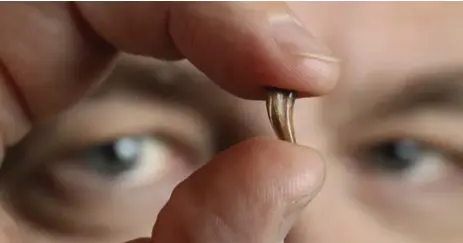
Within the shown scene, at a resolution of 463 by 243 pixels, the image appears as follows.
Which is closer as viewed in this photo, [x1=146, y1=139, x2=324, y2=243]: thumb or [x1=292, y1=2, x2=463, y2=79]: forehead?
[x1=146, y1=139, x2=324, y2=243]: thumb

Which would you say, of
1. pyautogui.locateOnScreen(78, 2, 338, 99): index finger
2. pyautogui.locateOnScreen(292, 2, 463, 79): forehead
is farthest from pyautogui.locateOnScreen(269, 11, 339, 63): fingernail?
pyautogui.locateOnScreen(292, 2, 463, 79): forehead

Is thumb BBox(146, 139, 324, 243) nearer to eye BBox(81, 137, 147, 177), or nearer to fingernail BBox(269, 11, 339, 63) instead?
fingernail BBox(269, 11, 339, 63)

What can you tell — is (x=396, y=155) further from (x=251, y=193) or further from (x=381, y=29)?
(x=251, y=193)

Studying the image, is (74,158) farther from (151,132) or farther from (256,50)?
(256,50)

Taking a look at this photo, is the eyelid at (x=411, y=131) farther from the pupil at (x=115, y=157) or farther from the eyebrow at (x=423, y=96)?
the pupil at (x=115, y=157)

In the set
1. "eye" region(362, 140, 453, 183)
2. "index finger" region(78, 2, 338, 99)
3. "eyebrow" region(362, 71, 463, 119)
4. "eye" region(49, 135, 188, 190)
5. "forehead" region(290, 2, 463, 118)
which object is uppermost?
"index finger" region(78, 2, 338, 99)

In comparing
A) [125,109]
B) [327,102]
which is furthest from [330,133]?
[125,109]

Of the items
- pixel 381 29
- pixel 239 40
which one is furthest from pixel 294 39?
pixel 381 29
